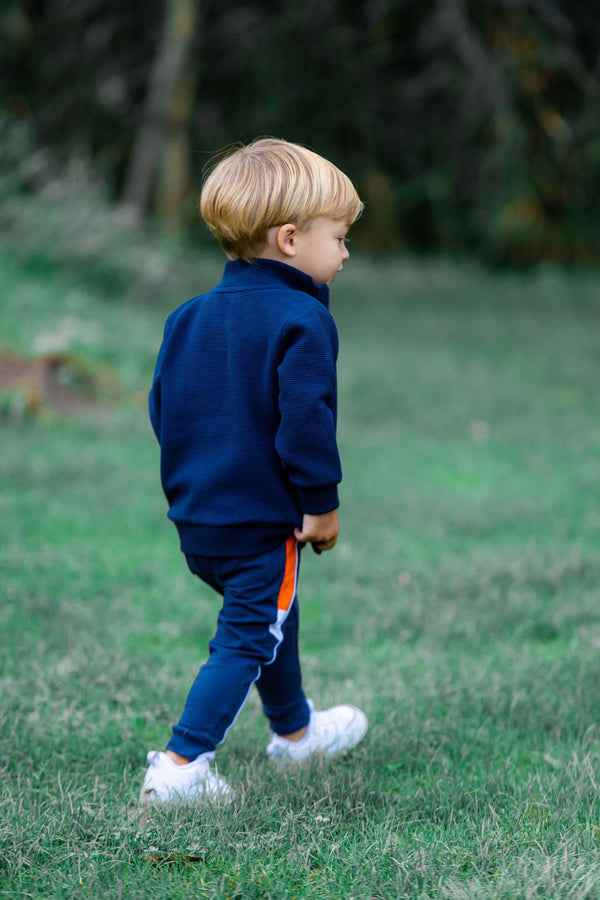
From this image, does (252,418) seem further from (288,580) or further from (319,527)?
(288,580)

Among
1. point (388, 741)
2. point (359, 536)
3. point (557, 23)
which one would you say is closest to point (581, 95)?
point (557, 23)

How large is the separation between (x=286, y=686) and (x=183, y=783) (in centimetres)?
39

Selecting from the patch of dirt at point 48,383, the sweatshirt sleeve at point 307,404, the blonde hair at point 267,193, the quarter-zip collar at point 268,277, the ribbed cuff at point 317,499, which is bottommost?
the patch of dirt at point 48,383

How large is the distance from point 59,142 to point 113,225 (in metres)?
4.57

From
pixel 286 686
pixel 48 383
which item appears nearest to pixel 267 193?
pixel 286 686

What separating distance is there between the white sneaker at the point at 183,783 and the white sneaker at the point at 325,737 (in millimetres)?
352

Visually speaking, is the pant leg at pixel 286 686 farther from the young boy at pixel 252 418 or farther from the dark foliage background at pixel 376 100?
the dark foliage background at pixel 376 100

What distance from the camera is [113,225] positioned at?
10953 mm

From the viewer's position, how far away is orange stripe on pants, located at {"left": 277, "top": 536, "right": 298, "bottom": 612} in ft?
7.95

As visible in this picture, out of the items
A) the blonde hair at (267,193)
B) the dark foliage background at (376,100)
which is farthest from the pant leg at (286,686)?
the dark foliage background at (376,100)

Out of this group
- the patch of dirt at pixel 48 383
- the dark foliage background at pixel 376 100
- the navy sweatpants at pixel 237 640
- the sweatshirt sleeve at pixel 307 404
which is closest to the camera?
the sweatshirt sleeve at pixel 307 404

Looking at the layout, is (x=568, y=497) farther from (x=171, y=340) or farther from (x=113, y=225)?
(x=113, y=225)

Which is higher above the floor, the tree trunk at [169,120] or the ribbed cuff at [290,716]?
the tree trunk at [169,120]

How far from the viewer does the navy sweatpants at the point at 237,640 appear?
7.79ft
